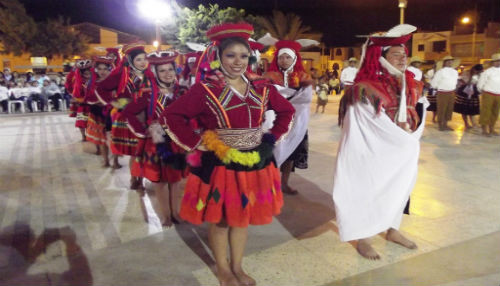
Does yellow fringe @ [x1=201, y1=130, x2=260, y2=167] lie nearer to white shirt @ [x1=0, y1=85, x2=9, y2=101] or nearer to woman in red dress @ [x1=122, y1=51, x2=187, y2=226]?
woman in red dress @ [x1=122, y1=51, x2=187, y2=226]

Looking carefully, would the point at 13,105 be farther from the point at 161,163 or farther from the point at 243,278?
the point at 243,278

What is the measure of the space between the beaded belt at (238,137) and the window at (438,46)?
1772 inches

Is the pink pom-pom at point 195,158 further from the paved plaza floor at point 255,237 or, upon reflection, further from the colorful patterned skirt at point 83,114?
the colorful patterned skirt at point 83,114

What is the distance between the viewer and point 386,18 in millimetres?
46219

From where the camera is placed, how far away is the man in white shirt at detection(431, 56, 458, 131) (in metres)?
10.8

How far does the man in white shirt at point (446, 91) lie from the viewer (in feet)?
35.3

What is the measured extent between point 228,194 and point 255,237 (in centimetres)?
138

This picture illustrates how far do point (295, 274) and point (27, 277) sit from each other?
210cm

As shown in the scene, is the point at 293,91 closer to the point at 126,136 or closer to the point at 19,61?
the point at 126,136

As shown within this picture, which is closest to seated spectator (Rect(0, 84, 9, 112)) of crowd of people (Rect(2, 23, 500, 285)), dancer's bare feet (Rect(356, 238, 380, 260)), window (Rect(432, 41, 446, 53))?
crowd of people (Rect(2, 23, 500, 285))

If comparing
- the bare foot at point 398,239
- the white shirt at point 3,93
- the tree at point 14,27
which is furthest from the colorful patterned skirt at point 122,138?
the tree at point 14,27

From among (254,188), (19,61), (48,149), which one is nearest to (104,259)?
(254,188)

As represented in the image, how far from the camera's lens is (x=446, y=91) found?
10.9 meters

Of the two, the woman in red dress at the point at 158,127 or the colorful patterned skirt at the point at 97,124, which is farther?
the colorful patterned skirt at the point at 97,124
